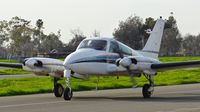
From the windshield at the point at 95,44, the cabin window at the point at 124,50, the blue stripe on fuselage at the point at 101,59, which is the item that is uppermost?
the windshield at the point at 95,44

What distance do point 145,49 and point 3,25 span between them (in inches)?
4967

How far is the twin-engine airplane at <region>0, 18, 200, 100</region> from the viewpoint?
21156 mm

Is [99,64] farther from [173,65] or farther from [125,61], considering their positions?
[173,65]

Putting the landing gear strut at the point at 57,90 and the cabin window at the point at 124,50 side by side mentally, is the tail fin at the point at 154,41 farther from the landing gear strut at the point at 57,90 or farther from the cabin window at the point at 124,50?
the landing gear strut at the point at 57,90

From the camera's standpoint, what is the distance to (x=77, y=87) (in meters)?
30.3

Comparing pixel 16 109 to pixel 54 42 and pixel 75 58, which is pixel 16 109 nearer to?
pixel 75 58

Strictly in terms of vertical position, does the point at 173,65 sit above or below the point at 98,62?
below

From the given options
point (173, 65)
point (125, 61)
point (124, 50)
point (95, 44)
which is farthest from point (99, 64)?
point (173, 65)

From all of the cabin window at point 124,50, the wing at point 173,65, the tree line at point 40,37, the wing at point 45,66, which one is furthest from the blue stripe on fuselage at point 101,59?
the tree line at point 40,37

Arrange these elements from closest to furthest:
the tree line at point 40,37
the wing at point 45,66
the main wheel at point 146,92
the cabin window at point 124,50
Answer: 1. the main wheel at point 146,92
2. the cabin window at point 124,50
3. the wing at point 45,66
4. the tree line at point 40,37

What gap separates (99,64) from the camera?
2169cm

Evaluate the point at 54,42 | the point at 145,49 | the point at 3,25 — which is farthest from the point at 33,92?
the point at 54,42

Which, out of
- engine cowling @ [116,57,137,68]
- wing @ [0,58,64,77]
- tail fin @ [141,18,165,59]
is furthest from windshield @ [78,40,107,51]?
tail fin @ [141,18,165,59]

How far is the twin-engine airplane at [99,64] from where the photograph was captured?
69.4 ft
